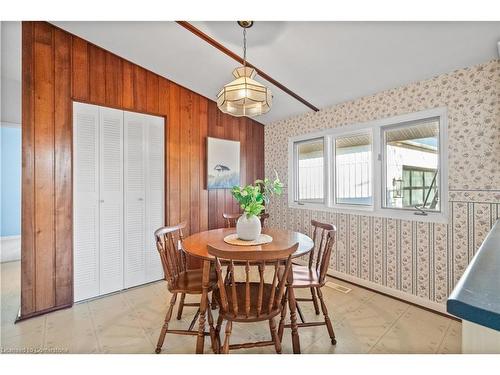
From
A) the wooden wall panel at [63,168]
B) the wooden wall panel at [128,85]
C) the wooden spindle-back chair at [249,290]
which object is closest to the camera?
the wooden spindle-back chair at [249,290]

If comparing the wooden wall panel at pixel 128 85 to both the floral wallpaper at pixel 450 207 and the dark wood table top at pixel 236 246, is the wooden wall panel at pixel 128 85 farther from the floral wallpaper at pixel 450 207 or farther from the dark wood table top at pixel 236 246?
the floral wallpaper at pixel 450 207

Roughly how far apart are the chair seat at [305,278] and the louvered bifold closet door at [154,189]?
173 centimetres

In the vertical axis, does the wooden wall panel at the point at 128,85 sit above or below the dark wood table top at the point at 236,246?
above

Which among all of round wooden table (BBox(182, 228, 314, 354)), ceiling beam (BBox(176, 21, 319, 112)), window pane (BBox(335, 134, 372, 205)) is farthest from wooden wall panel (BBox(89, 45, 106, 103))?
window pane (BBox(335, 134, 372, 205))

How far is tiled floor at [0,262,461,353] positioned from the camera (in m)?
1.85

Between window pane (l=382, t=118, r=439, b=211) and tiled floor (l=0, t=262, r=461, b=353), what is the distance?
101 centimetres

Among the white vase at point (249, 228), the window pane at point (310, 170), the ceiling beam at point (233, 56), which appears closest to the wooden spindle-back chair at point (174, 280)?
the white vase at point (249, 228)

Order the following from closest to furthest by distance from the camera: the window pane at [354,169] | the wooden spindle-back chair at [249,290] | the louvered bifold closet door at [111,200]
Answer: the wooden spindle-back chair at [249,290] < the louvered bifold closet door at [111,200] < the window pane at [354,169]

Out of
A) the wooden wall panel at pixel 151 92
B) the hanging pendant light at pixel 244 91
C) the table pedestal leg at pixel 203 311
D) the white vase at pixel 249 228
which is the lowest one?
the table pedestal leg at pixel 203 311

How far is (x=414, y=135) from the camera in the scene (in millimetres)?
2547

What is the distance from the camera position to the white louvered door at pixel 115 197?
257 centimetres

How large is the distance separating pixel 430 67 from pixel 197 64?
2.18 metres

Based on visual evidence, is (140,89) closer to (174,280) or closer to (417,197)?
(174,280)
